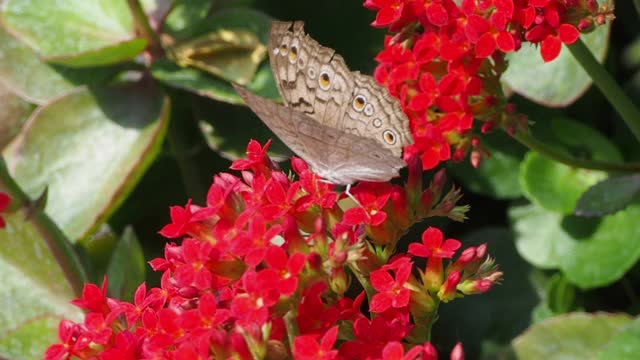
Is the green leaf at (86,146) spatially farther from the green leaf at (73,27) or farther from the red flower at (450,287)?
the red flower at (450,287)

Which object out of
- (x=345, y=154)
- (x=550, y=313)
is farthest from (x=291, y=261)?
(x=550, y=313)

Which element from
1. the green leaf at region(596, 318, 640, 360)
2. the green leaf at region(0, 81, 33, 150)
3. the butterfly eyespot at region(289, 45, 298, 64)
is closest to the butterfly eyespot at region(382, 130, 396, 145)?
the butterfly eyespot at region(289, 45, 298, 64)

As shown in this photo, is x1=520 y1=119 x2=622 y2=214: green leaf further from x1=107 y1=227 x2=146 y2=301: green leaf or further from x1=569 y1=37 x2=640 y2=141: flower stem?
x1=107 y1=227 x2=146 y2=301: green leaf

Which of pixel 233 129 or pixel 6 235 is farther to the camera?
pixel 233 129

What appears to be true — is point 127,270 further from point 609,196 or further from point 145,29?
point 609,196

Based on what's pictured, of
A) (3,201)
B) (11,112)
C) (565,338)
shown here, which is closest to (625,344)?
(565,338)

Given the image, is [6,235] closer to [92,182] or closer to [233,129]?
[92,182]
